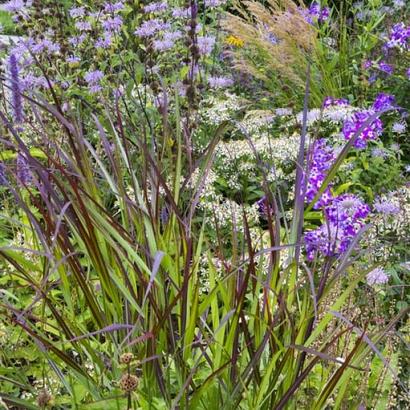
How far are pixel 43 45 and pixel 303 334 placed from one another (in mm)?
2439

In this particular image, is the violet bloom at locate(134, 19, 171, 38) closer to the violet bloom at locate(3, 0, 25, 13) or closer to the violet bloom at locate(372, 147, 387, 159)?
the violet bloom at locate(3, 0, 25, 13)

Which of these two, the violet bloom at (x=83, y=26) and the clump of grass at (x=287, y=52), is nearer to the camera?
the violet bloom at (x=83, y=26)

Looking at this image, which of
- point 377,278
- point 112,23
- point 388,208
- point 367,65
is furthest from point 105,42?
point 377,278

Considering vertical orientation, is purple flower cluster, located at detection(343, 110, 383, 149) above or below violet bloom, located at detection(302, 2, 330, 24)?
below

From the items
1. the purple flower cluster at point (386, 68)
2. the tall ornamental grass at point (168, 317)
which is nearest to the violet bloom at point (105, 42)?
the purple flower cluster at point (386, 68)

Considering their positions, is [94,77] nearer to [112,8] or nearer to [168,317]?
[112,8]

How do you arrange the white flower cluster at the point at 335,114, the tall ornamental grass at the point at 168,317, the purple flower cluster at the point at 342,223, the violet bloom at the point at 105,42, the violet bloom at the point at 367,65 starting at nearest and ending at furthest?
the tall ornamental grass at the point at 168,317 < the purple flower cluster at the point at 342,223 < the white flower cluster at the point at 335,114 < the violet bloom at the point at 105,42 < the violet bloom at the point at 367,65

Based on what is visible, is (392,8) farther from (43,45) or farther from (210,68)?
(43,45)

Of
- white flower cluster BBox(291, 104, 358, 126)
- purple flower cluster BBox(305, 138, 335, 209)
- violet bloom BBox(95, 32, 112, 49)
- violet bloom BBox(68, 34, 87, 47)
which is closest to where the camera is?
purple flower cluster BBox(305, 138, 335, 209)

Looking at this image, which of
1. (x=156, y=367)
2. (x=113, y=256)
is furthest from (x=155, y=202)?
(x=156, y=367)

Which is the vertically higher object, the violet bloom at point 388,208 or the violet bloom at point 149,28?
the violet bloom at point 149,28

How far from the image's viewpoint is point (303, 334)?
Answer: 6.06 ft

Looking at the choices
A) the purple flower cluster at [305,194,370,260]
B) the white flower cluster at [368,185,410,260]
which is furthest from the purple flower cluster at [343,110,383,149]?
the purple flower cluster at [305,194,370,260]

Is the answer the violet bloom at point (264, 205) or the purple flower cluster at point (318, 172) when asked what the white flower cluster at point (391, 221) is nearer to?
the purple flower cluster at point (318, 172)
